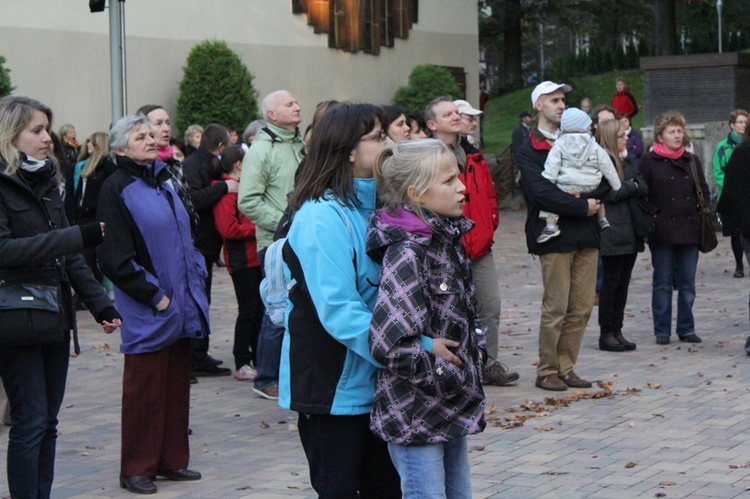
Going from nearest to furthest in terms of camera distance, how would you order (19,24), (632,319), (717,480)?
(717,480), (632,319), (19,24)

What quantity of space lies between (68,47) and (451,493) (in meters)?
18.0

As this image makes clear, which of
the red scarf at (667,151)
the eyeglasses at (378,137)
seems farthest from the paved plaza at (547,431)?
the eyeglasses at (378,137)

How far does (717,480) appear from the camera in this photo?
633 cm

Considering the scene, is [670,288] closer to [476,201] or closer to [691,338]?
[691,338]

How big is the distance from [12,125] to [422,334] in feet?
7.85

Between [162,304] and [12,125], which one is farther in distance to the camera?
[162,304]

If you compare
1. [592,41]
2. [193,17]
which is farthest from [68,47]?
[592,41]

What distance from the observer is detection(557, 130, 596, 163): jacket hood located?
881 centimetres

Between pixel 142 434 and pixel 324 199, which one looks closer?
pixel 324 199

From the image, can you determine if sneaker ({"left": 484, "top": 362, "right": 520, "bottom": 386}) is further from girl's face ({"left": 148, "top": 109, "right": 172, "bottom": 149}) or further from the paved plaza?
girl's face ({"left": 148, "top": 109, "right": 172, "bottom": 149})

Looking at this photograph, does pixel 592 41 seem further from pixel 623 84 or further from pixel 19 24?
pixel 19 24

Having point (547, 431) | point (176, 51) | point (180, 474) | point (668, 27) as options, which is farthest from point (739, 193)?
point (668, 27)

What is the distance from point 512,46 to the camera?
47.5 m

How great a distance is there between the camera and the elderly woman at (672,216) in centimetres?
1083
